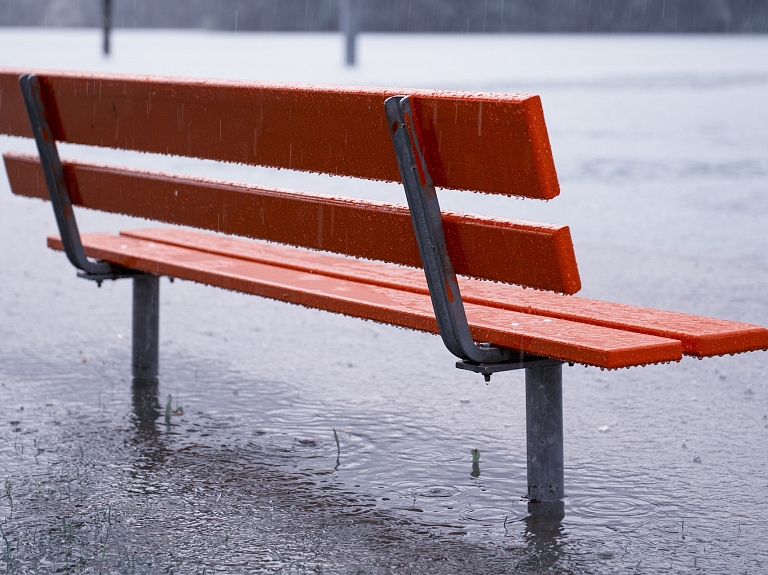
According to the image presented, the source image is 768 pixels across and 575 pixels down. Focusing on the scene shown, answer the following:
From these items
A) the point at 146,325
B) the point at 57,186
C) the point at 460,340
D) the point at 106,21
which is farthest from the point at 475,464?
the point at 106,21

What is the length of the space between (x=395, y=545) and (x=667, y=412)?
1.78 m

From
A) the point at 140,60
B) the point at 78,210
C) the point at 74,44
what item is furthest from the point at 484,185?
the point at 74,44

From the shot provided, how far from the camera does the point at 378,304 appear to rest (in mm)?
4016

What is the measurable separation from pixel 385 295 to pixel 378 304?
20 cm

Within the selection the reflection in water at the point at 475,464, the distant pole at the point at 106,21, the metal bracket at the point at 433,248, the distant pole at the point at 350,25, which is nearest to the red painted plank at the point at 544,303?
the metal bracket at the point at 433,248

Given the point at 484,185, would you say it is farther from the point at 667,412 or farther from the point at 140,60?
the point at 140,60

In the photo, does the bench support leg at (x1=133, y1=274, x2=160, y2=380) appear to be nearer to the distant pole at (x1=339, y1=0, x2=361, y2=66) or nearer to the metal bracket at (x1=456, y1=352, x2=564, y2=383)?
the metal bracket at (x1=456, y1=352, x2=564, y2=383)

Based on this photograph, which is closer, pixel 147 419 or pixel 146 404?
pixel 147 419

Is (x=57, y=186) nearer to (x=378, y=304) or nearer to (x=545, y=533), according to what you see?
(x=378, y=304)

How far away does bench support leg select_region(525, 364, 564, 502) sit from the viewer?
12.6ft

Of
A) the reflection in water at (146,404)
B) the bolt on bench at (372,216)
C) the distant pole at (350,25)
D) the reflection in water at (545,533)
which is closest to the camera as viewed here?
the bolt on bench at (372,216)

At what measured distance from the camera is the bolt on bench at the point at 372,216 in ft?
11.1

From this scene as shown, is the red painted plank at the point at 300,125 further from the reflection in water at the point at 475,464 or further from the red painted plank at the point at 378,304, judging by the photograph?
the reflection in water at the point at 475,464

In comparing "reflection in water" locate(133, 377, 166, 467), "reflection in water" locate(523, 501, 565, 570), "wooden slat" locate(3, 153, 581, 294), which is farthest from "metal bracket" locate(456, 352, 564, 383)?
"reflection in water" locate(133, 377, 166, 467)
